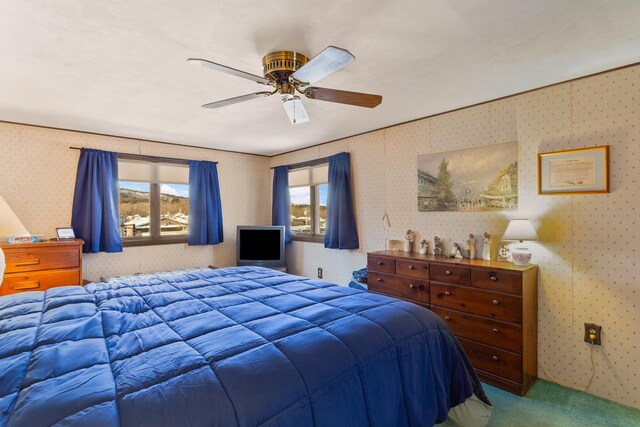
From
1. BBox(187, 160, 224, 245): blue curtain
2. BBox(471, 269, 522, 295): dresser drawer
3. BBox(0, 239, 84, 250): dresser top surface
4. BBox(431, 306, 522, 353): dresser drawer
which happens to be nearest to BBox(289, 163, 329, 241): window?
BBox(187, 160, 224, 245): blue curtain

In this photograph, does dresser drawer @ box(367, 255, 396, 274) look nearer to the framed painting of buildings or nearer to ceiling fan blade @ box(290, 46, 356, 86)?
the framed painting of buildings

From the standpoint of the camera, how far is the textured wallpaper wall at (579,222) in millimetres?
2332

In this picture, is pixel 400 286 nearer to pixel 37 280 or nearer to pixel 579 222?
pixel 579 222

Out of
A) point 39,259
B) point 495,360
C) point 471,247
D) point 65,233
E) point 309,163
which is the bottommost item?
point 495,360

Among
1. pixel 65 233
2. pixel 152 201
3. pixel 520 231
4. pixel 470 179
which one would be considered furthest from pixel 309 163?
pixel 65 233

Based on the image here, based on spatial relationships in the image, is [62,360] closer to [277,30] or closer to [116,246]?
[277,30]

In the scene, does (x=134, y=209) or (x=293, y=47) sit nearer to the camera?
(x=293, y=47)

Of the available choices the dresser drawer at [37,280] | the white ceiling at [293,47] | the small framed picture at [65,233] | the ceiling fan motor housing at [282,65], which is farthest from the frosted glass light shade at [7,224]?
the ceiling fan motor housing at [282,65]

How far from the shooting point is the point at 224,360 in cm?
126

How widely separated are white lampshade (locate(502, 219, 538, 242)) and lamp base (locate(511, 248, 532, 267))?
11 cm

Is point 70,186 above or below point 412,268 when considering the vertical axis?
above

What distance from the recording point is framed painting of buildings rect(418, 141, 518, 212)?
2920 millimetres

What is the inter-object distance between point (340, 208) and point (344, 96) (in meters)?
2.25

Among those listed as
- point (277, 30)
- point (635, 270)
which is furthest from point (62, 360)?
point (635, 270)
